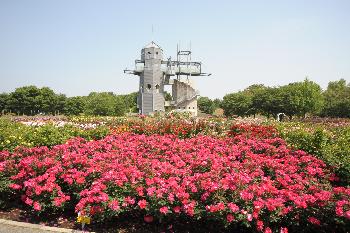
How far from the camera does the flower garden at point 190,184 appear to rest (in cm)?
559

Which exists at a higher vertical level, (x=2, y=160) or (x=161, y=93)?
(x=161, y=93)

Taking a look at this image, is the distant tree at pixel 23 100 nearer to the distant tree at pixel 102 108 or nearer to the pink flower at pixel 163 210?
the distant tree at pixel 102 108

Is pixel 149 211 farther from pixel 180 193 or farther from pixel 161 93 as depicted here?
pixel 161 93

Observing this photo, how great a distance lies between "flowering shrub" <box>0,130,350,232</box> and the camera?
219 inches

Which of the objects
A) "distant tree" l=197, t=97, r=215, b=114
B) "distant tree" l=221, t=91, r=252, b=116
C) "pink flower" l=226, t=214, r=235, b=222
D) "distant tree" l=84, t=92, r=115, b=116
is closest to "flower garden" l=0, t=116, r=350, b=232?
"pink flower" l=226, t=214, r=235, b=222

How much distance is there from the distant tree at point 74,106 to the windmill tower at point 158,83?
35.0 m

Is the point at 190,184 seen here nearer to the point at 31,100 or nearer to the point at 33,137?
the point at 33,137

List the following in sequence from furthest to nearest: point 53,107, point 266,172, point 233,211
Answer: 1. point 53,107
2. point 266,172
3. point 233,211

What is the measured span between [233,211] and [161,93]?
47608 millimetres

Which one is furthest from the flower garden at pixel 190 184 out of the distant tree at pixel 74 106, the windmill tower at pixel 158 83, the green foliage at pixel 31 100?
the distant tree at pixel 74 106

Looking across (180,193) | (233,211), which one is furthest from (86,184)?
(233,211)

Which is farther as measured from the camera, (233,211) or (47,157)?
(47,157)

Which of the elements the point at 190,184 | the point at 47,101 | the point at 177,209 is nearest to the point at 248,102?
the point at 47,101

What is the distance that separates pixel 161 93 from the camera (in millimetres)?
52594
